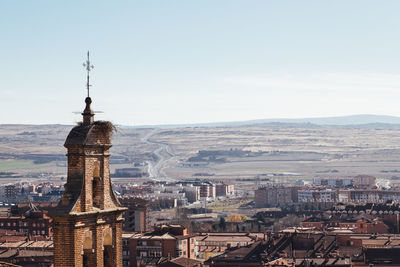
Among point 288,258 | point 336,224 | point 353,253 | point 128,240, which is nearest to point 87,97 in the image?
point 288,258

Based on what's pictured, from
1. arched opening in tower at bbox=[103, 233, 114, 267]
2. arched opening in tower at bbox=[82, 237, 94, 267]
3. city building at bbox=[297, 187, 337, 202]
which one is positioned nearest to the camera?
arched opening in tower at bbox=[82, 237, 94, 267]

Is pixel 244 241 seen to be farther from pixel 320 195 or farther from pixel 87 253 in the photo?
pixel 320 195

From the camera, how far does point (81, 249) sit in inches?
577

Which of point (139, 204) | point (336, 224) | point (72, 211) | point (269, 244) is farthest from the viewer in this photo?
point (139, 204)

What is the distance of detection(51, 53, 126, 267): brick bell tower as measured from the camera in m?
14.5

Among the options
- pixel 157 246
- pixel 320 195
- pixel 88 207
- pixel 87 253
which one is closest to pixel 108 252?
pixel 87 253

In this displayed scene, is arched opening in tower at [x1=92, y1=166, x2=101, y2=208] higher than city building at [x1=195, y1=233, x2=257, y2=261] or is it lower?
higher

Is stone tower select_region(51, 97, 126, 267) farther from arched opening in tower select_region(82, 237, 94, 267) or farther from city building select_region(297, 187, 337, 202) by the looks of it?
city building select_region(297, 187, 337, 202)

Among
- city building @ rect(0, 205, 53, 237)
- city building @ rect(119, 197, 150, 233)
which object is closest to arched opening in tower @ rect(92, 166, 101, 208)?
city building @ rect(0, 205, 53, 237)

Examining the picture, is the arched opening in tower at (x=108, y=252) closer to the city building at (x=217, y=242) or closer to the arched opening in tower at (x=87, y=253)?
the arched opening in tower at (x=87, y=253)

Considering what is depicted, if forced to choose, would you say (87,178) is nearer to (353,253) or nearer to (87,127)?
(87,127)

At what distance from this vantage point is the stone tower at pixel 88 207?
14547mm

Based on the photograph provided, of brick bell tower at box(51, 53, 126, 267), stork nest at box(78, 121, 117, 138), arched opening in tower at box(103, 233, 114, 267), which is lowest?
arched opening in tower at box(103, 233, 114, 267)

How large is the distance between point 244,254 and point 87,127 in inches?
2314
